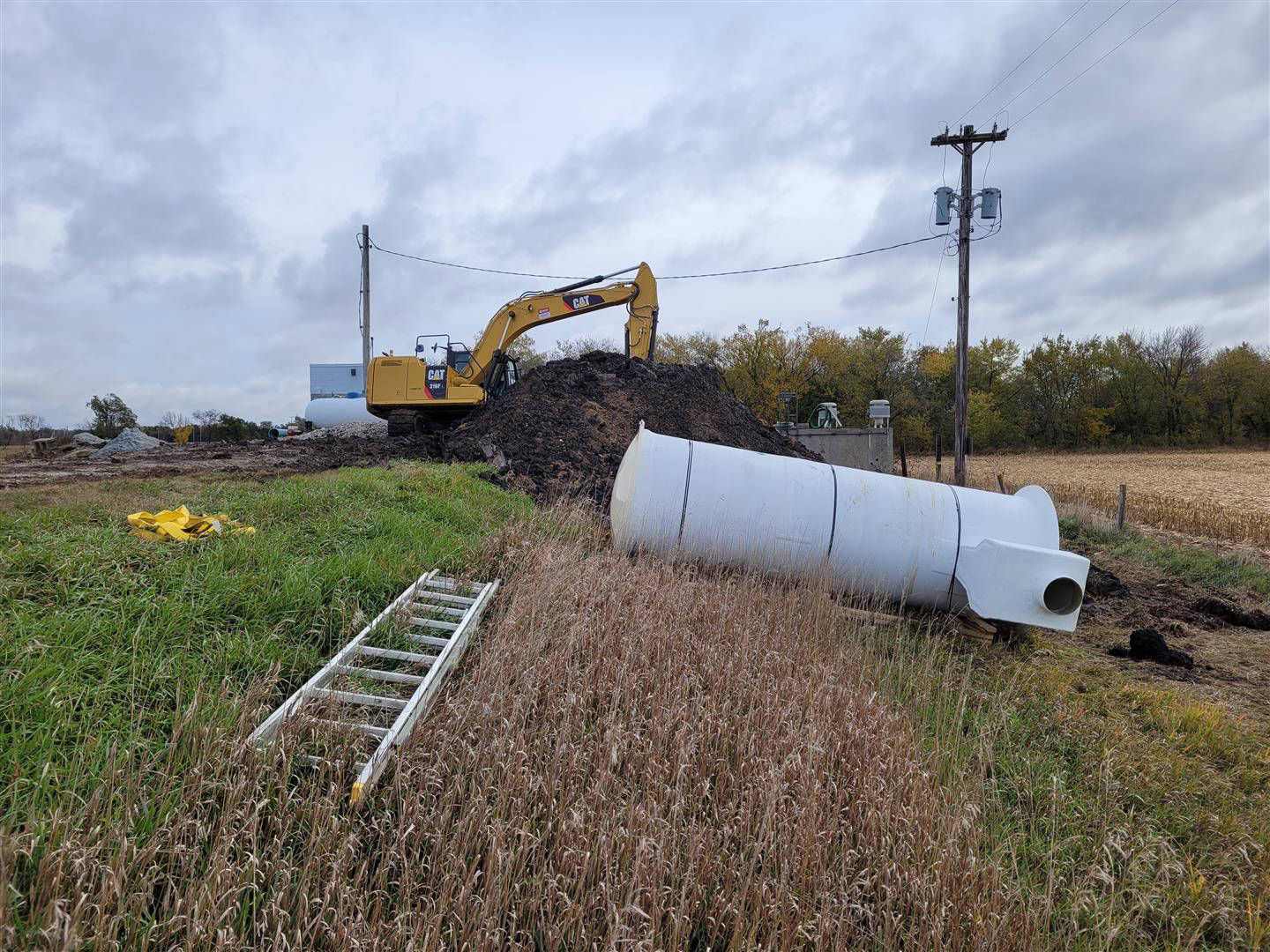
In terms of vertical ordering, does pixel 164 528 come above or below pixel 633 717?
above

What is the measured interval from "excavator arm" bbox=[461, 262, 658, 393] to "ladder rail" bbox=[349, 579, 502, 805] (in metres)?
11.7

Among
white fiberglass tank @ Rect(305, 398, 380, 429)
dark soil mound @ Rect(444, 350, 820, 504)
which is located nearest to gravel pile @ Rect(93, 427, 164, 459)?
white fiberglass tank @ Rect(305, 398, 380, 429)

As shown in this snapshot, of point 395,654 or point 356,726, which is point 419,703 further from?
point 395,654

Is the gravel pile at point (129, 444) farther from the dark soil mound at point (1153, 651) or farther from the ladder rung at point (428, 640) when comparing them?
the dark soil mound at point (1153, 651)

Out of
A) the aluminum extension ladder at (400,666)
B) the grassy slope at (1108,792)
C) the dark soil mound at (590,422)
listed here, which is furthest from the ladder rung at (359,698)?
the dark soil mound at (590,422)

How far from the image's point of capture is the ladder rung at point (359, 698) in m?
3.23

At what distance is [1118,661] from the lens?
676 centimetres

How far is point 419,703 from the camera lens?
3.35 metres

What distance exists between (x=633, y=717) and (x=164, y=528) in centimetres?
393

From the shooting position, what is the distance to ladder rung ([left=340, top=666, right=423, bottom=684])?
365cm

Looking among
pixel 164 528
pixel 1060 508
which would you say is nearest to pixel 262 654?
pixel 164 528

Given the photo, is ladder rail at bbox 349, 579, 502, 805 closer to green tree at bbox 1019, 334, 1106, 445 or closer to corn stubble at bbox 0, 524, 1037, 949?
corn stubble at bbox 0, 524, 1037, 949

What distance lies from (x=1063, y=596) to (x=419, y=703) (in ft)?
20.1

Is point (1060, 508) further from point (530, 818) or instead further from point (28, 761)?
point (28, 761)
